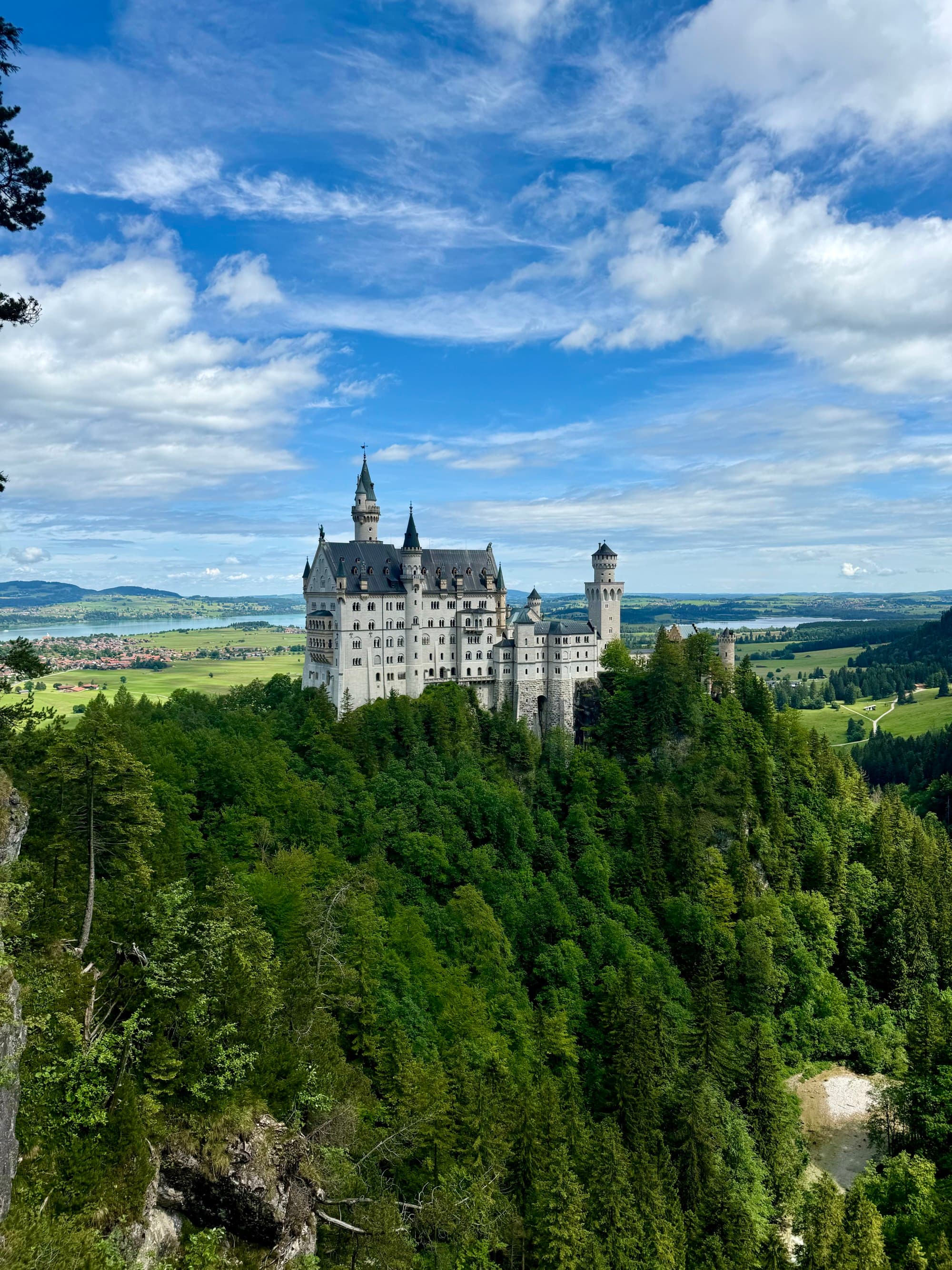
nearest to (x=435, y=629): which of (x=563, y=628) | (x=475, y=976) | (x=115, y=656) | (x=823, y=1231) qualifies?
(x=563, y=628)

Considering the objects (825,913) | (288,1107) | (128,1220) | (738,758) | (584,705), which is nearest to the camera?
(128,1220)

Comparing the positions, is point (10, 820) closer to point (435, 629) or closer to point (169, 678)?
point (435, 629)

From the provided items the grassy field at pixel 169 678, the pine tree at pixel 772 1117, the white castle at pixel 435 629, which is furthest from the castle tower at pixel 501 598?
the pine tree at pixel 772 1117

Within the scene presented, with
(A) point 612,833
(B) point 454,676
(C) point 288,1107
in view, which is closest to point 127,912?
(C) point 288,1107

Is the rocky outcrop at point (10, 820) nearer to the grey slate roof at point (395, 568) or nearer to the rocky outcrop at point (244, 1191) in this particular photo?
the rocky outcrop at point (244, 1191)

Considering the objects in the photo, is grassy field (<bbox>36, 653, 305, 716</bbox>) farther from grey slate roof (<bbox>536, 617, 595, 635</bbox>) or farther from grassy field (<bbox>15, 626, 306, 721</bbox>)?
grey slate roof (<bbox>536, 617, 595, 635</bbox>)

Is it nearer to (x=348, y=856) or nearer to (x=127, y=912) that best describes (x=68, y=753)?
(x=127, y=912)
